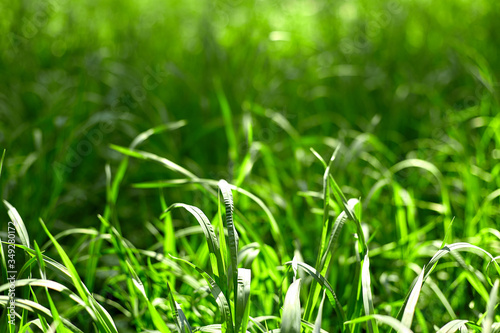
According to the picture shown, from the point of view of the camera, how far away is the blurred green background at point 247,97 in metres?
1.52

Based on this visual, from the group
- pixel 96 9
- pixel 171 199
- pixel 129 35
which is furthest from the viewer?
pixel 96 9

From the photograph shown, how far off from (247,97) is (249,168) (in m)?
0.80

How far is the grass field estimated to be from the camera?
86cm

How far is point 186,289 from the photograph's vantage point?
113cm

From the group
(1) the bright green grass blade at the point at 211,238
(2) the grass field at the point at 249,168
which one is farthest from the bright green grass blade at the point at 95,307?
(1) the bright green grass blade at the point at 211,238

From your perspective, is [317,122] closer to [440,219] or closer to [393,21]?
[440,219]

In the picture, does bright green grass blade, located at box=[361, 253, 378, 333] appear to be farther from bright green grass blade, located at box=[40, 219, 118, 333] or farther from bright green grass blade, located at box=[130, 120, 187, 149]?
bright green grass blade, located at box=[130, 120, 187, 149]

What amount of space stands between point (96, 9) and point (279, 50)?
1.18 metres

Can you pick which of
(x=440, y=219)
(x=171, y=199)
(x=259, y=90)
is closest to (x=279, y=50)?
(x=259, y=90)

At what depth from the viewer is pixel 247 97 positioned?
1.97 metres

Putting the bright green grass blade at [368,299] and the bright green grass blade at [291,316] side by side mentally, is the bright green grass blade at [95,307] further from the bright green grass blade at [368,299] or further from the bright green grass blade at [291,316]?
the bright green grass blade at [368,299]

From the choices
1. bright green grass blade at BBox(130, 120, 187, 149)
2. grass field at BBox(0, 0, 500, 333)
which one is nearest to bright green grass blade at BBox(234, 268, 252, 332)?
grass field at BBox(0, 0, 500, 333)

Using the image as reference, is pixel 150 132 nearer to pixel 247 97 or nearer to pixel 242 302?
pixel 242 302

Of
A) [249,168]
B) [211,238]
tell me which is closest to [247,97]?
[249,168]
